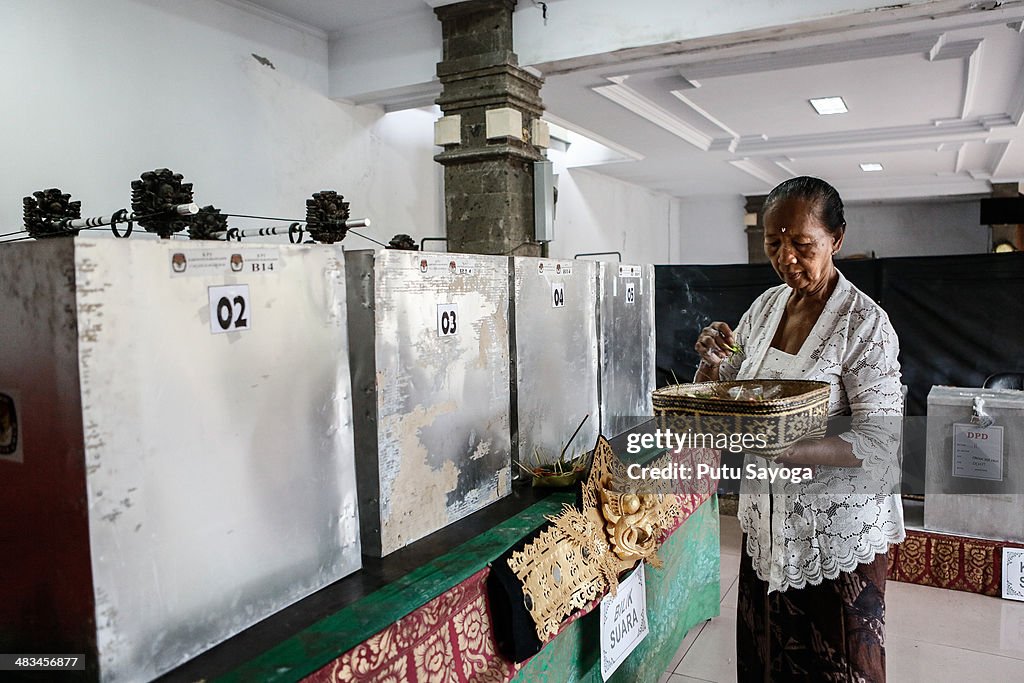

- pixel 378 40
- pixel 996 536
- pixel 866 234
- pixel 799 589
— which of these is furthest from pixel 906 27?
pixel 866 234

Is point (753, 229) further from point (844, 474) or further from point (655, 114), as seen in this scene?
point (844, 474)

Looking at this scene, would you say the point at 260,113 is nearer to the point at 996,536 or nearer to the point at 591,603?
the point at 591,603

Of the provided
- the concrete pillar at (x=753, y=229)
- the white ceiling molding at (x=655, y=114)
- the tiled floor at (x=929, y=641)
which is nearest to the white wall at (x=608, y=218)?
the concrete pillar at (x=753, y=229)

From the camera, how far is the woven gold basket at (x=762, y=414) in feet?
4.62

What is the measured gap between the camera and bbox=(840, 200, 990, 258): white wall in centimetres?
1304

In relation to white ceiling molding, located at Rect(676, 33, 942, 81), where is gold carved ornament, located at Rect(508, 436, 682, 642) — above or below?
below

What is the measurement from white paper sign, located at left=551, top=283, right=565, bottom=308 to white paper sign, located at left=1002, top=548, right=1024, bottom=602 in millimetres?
2758

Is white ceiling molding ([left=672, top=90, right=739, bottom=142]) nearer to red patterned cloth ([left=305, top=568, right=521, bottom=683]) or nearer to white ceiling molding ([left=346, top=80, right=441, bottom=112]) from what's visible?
white ceiling molding ([left=346, top=80, right=441, bottom=112])

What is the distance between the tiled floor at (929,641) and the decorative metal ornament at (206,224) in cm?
207

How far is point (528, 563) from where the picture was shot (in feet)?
4.38

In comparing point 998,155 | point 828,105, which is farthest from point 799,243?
point 998,155

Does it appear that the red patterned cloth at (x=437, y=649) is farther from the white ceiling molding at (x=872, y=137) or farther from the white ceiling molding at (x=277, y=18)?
the white ceiling molding at (x=872, y=137)

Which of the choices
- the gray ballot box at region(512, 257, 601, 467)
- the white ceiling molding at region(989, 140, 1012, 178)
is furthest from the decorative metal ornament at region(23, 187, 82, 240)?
the white ceiling molding at region(989, 140, 1012, 178)

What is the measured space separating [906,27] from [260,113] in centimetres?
375
